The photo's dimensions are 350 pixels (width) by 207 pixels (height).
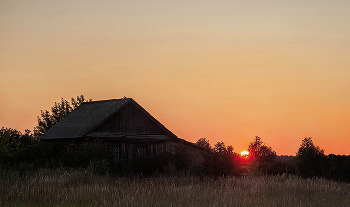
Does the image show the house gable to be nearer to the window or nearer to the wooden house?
the wooden house

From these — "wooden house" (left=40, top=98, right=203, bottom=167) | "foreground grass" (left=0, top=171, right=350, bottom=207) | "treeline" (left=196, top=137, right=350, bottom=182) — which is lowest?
"foreground grass" (left=0, top=171, right=350, bottom=207)

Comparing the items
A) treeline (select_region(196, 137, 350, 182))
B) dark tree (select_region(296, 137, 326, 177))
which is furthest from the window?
dark tree (select_region(296, 137, 326, 177))

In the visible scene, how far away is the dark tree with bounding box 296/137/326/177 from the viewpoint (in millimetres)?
30562

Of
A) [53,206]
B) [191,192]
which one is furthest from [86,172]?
[53,206]

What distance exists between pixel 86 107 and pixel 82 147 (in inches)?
447

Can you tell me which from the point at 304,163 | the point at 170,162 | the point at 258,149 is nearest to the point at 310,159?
the point at 304,163

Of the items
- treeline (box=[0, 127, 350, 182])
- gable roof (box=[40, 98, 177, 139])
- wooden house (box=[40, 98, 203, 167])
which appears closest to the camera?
treeline (box=[0, 127, 350, 182])

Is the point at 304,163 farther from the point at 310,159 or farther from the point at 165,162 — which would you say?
the point at 165,162

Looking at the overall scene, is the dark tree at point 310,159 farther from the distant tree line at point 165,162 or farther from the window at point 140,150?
the window at point 140,150

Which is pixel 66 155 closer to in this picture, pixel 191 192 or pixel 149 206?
pixel 191 192

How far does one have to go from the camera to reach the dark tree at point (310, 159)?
3056 centimetres

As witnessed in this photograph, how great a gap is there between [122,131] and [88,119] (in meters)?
3.11

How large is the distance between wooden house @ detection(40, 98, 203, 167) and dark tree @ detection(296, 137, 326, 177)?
7.97 m

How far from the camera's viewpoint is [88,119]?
3759cm
